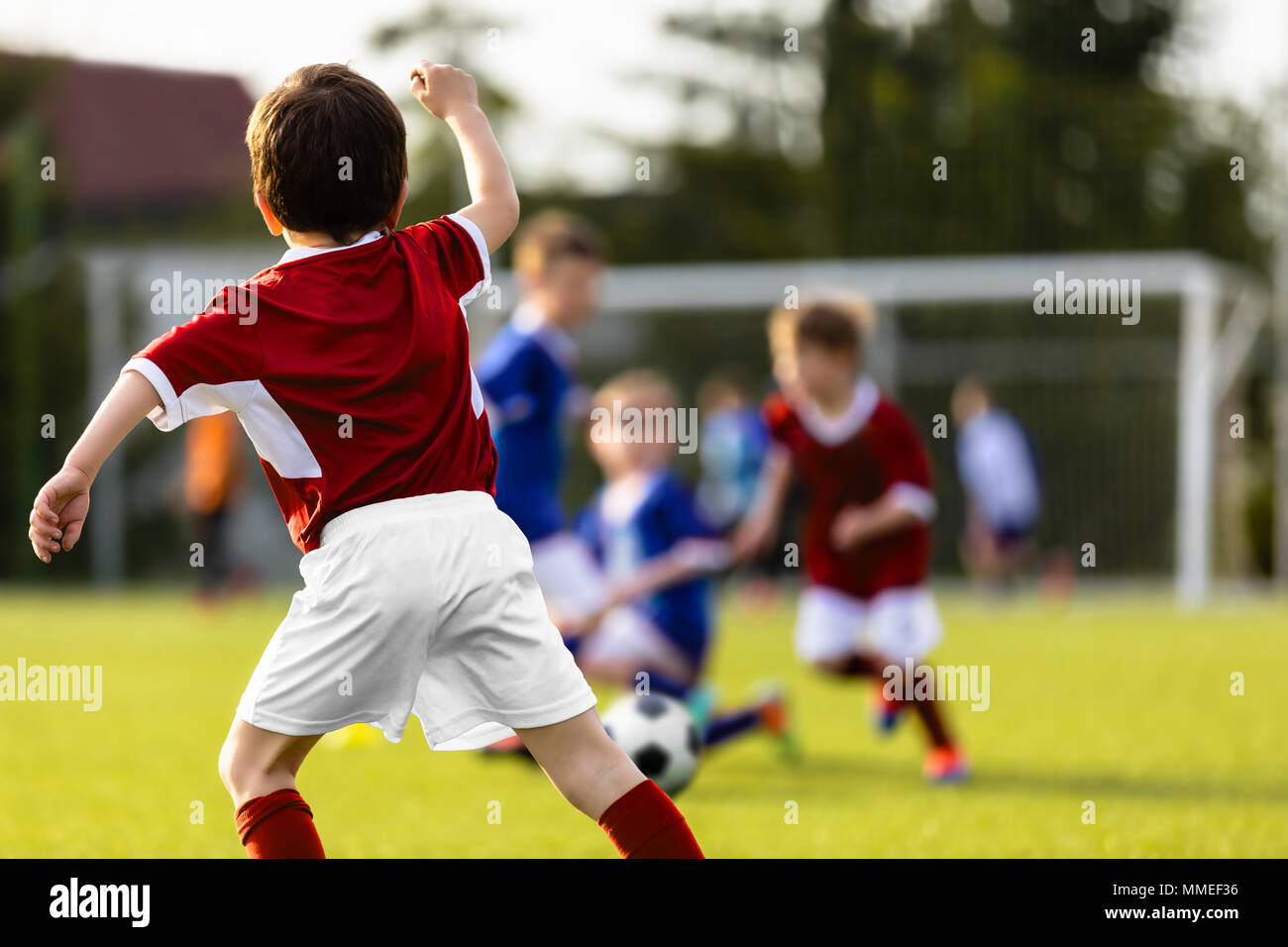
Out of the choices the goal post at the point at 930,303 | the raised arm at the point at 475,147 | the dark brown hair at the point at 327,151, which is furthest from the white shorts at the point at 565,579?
the goal post at the point at 930,303

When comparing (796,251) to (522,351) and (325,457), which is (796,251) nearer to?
(522,351)

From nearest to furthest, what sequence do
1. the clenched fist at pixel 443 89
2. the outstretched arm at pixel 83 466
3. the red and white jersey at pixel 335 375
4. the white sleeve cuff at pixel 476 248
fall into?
1. the outstretched arm at pixel 83 466
2. the red and white jersey at pixel 335 375
3. the white sleeve cuff at pixel 476 248
4. the clenched fist at pixel 443 89

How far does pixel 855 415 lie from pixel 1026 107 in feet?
64.9

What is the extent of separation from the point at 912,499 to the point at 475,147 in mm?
3090

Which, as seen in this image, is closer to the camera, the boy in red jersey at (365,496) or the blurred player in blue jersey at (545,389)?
the boy in red jersey at (365,496)

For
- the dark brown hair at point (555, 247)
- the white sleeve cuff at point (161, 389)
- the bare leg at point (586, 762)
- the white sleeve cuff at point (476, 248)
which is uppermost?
the dark brown hair at point (555, 247)

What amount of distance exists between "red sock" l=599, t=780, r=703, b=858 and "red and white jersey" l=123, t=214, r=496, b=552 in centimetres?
61

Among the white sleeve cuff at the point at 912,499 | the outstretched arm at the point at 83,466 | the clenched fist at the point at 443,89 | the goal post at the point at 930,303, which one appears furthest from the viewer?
the goal post at the point at 930,303

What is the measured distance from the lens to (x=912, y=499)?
18.7 feet

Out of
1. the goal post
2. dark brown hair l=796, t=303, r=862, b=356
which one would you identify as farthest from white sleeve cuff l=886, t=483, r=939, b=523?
the goal post

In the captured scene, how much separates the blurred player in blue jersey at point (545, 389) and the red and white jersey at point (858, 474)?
0.84m

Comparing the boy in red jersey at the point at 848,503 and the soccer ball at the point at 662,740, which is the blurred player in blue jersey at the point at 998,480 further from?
the soccer ball at the point at 662,740

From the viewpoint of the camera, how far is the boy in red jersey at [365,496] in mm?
2611

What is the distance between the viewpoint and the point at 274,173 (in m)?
2.69
